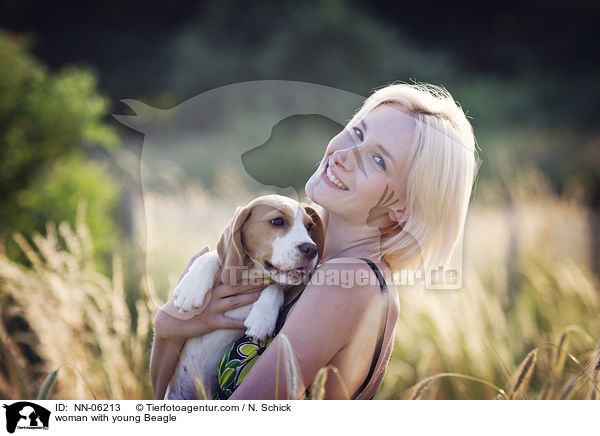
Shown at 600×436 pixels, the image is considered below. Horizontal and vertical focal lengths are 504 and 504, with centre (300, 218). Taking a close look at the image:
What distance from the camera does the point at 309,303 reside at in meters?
1.55

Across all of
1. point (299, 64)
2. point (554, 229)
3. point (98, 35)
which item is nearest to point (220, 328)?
point (554, 229)

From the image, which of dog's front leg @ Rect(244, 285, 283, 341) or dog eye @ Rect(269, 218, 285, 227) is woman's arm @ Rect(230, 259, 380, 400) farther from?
dog eye @ Rect(269, 218, 285, 227)

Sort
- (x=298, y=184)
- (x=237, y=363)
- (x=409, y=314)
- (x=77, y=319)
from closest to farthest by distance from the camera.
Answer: (x=237, y=363) → (x=77, y=319) → (x=409, y=314) → (x=298, y=184)

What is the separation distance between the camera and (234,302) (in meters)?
1.77

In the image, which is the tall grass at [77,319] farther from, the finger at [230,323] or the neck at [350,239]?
the neck at [350,239]

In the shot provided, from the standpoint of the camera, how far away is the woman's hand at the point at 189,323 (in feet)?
5.73

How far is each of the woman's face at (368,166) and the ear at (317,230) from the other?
6.8 inches

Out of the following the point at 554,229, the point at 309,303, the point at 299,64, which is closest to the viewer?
the point at 309,303

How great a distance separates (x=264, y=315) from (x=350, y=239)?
42cm

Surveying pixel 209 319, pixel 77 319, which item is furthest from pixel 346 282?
pixel 77 319

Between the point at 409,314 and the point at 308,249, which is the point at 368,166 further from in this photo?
the point at 409,314

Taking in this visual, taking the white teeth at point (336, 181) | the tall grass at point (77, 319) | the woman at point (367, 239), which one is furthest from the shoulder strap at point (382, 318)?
the tall grass at point (77, 319)

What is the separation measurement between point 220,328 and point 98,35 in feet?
48.8
